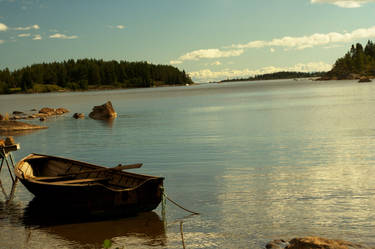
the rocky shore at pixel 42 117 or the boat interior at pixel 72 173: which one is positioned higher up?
the rocky shore at pixel 42 117

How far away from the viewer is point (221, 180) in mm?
16766

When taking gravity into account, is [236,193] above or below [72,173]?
below

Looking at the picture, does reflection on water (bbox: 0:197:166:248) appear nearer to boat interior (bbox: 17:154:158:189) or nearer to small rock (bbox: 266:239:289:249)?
boat interior (bbox: 17:154:158:189)

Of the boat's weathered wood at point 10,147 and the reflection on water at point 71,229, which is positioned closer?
the reflection on water at point 71,229

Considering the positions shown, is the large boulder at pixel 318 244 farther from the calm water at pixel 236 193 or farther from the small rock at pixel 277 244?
the calm water at pixel 236 193

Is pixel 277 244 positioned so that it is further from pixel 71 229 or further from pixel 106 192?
pixel 71 229

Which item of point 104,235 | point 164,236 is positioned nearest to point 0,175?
point 104,235

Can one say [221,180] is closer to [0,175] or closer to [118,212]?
[118,212]

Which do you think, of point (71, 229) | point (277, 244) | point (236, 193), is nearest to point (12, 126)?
point (71, 229)

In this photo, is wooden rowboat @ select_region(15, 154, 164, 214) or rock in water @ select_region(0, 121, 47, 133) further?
rock in water @ select_region(0, 121, 47, 133)

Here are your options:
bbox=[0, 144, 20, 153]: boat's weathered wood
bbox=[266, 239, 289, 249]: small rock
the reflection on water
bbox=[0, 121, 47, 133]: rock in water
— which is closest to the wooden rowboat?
the reflection on water

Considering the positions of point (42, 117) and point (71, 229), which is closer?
point (71, 229)

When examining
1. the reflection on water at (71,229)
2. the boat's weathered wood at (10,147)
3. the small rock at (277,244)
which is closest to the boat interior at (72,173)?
the reflection on water at (71,229)

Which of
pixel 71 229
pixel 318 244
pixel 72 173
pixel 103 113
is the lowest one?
pixel 71 229
